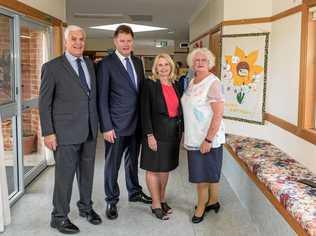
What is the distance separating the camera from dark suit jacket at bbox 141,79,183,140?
287cm

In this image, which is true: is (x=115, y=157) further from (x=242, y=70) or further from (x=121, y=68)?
(x=242, y=70)

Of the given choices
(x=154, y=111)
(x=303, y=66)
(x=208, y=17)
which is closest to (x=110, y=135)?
(x=154, y=111)

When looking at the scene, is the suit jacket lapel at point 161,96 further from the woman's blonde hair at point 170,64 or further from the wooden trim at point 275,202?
the wooden trim at point 275,202

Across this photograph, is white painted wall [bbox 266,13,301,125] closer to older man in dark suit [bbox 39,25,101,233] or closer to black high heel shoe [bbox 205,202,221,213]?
black high heel shoe [bbox 205,202,221,213]

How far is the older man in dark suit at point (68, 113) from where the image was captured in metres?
2.64

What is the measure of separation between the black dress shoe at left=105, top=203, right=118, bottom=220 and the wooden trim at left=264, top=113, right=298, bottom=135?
174 centimetres

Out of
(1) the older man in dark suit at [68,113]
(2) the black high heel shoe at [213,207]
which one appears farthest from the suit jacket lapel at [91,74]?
(2) the black high heel shoe at [213,207]

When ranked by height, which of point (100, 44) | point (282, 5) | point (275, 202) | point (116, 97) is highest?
point (100, 44)

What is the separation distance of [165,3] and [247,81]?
8.44 ft

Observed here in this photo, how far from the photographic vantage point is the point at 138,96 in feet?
9.87

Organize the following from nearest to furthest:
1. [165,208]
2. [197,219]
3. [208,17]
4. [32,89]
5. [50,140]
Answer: [50,140]
[197,219]
[165,208]
[32,89]
[208,17]

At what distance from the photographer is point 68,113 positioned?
269 centimetres

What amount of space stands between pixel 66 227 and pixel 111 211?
0.44m

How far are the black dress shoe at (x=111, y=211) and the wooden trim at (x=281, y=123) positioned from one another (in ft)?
5.71
